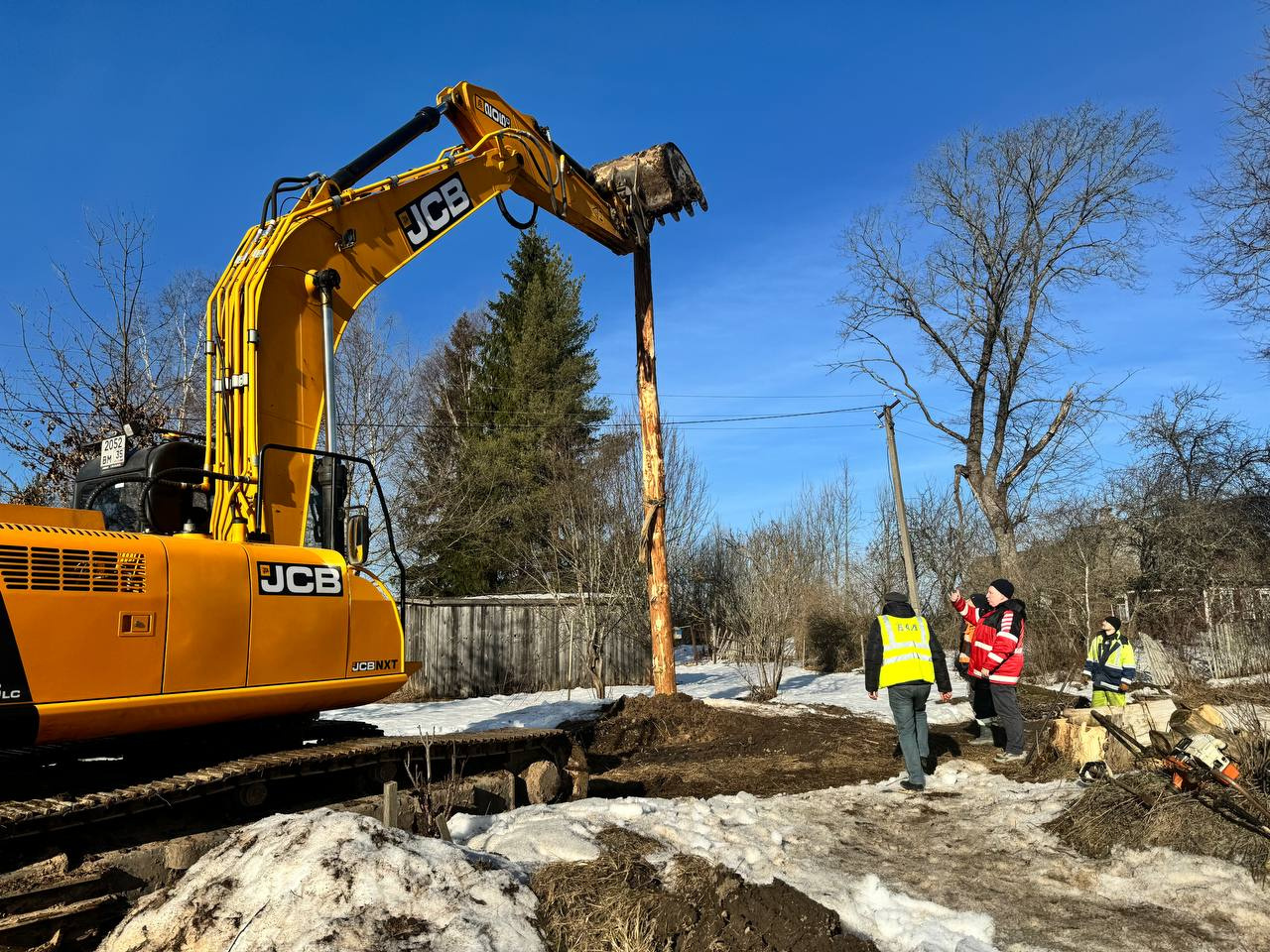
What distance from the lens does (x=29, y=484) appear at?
478 inches

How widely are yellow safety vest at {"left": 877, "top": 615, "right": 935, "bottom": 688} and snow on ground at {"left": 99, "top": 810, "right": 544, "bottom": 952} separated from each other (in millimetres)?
4778

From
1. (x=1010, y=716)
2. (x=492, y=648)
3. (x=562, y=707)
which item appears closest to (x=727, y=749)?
(x=1010, y=716)

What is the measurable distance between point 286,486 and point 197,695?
1.57 metres

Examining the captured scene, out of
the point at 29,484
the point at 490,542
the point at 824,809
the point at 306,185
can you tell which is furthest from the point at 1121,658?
the point at 490,542

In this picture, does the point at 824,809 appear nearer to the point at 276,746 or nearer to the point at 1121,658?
the point at 276,746

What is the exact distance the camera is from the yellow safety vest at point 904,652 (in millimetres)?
8188

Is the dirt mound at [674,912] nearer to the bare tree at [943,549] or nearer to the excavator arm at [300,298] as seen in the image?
the excavator arm at [300,298]

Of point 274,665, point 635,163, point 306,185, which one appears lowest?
point 274,665

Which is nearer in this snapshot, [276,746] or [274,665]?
[274,665]

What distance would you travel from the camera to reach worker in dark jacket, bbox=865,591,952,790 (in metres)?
8.12

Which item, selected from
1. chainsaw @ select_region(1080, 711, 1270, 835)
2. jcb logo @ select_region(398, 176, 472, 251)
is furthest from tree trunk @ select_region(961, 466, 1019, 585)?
jcb logo @ select_region(398, 176, 472, 251)

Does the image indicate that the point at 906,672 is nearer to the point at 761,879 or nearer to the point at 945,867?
the point at 945,867

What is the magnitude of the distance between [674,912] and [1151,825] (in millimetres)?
3438

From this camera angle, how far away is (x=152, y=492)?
5785 mm
